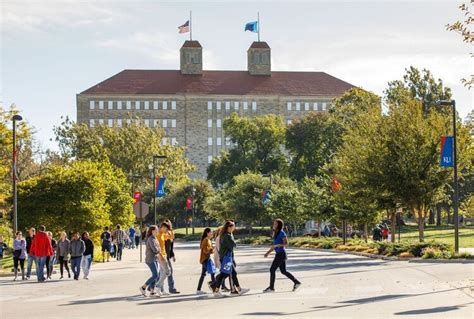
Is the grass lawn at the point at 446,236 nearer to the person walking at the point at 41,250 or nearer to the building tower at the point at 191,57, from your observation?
the person walking at the point at 41,250

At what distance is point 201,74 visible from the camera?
182 m

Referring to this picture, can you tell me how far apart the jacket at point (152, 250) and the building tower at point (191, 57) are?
158 m

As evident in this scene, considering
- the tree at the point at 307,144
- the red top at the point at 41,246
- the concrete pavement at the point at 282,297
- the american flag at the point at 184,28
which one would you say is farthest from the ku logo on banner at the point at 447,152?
the american flag at the point at 184,28

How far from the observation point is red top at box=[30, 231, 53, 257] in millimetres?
29578

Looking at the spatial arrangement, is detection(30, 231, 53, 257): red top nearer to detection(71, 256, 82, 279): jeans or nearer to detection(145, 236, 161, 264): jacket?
detection(71, 256, 82, 279): jeans

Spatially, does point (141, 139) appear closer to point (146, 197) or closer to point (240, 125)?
point (146, 197)

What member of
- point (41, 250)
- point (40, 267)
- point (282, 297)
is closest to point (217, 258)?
point (282, 297)

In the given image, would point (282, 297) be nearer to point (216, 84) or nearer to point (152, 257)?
point (152, 257)

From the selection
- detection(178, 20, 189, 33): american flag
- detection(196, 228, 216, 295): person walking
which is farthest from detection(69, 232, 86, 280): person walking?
detection(178, 20, 189, 33): american flag

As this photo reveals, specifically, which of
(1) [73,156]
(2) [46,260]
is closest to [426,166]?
(2) [46,260]

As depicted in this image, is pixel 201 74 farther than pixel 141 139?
Yes

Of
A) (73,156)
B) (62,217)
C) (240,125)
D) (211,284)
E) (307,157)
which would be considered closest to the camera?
(211,284)

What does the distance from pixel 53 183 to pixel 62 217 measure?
5.42ft

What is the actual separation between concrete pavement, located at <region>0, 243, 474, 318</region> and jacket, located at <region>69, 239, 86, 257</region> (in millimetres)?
1036
